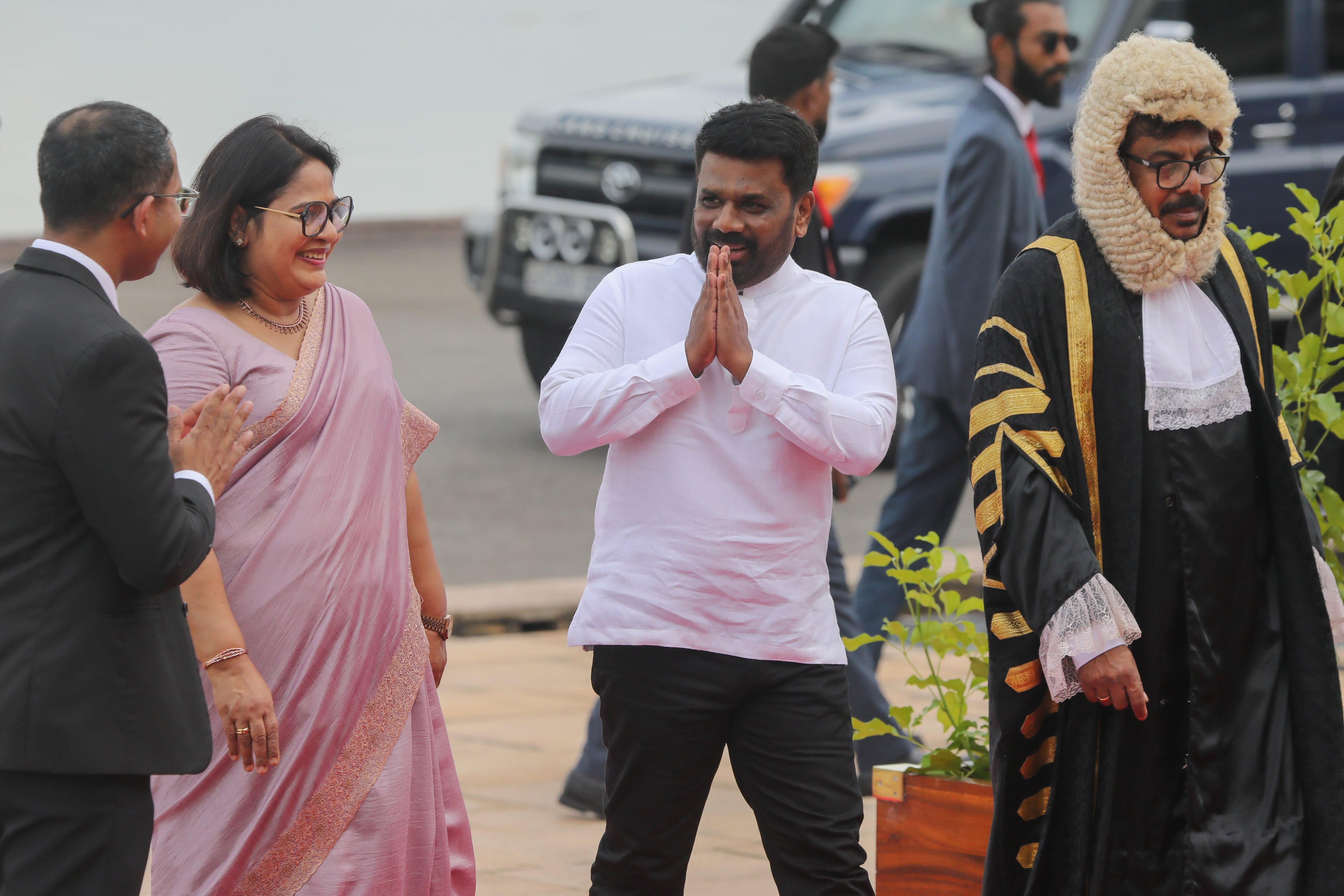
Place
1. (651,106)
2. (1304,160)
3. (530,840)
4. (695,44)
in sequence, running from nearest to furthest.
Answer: (530,840) → (1304,160) → (651,106) → (695,44)

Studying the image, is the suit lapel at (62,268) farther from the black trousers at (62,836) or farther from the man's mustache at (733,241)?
the man's mustache at (733,241)

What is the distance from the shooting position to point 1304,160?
31.0 feet

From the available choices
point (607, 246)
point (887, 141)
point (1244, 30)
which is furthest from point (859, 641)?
point (1244, 30)

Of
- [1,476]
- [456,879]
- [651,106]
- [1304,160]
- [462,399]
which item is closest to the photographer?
[1,476]

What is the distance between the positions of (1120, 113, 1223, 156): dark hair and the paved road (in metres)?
4.96

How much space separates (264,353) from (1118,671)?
5.28ft

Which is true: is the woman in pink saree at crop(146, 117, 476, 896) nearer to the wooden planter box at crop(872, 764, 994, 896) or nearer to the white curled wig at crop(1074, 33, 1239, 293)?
the wooden planter box at crop(872, 764, 994, 896)

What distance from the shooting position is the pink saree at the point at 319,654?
358cm

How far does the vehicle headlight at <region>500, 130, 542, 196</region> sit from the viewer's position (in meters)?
10.6

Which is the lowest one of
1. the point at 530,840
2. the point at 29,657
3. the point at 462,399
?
the point at 462,399

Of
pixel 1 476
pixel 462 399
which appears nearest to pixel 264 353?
pixel 1 476

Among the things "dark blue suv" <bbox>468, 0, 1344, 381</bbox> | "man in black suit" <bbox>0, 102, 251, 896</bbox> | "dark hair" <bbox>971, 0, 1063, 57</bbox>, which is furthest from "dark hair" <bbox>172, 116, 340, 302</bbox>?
"dark blue suv" <bbox>468, 0, 1344, 381</bbox>

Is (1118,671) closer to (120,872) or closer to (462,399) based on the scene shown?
(120,872)

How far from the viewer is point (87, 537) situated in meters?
3.03
